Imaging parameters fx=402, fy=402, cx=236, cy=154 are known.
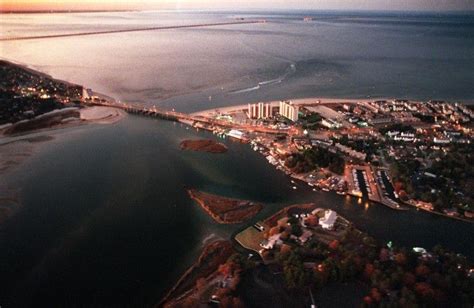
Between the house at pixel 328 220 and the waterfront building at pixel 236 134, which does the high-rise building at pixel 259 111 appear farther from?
the house at pixel 328 220

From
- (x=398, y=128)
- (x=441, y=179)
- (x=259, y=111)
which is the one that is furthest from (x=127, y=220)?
(x=398, y=128)

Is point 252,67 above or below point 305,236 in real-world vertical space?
above

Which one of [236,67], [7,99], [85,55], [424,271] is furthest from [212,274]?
[85,55]

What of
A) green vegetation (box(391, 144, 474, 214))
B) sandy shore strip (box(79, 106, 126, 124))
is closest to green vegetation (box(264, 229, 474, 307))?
green vegetation (box(391, 144, 474, 214))

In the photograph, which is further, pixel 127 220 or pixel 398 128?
pixel 398 128

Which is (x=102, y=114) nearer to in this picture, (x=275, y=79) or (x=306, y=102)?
(x=306, y=102)

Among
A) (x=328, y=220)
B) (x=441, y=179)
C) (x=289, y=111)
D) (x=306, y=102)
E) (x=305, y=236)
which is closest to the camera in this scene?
(x=305, y=236)

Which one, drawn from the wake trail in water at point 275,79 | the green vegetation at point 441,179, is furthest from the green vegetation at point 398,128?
the wake trail in water at point 275,79

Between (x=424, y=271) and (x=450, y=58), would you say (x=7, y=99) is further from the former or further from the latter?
(x=450, y=58)

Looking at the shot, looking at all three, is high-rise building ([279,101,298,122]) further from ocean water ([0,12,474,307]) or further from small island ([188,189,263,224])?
small island ([188,189,263,224])
